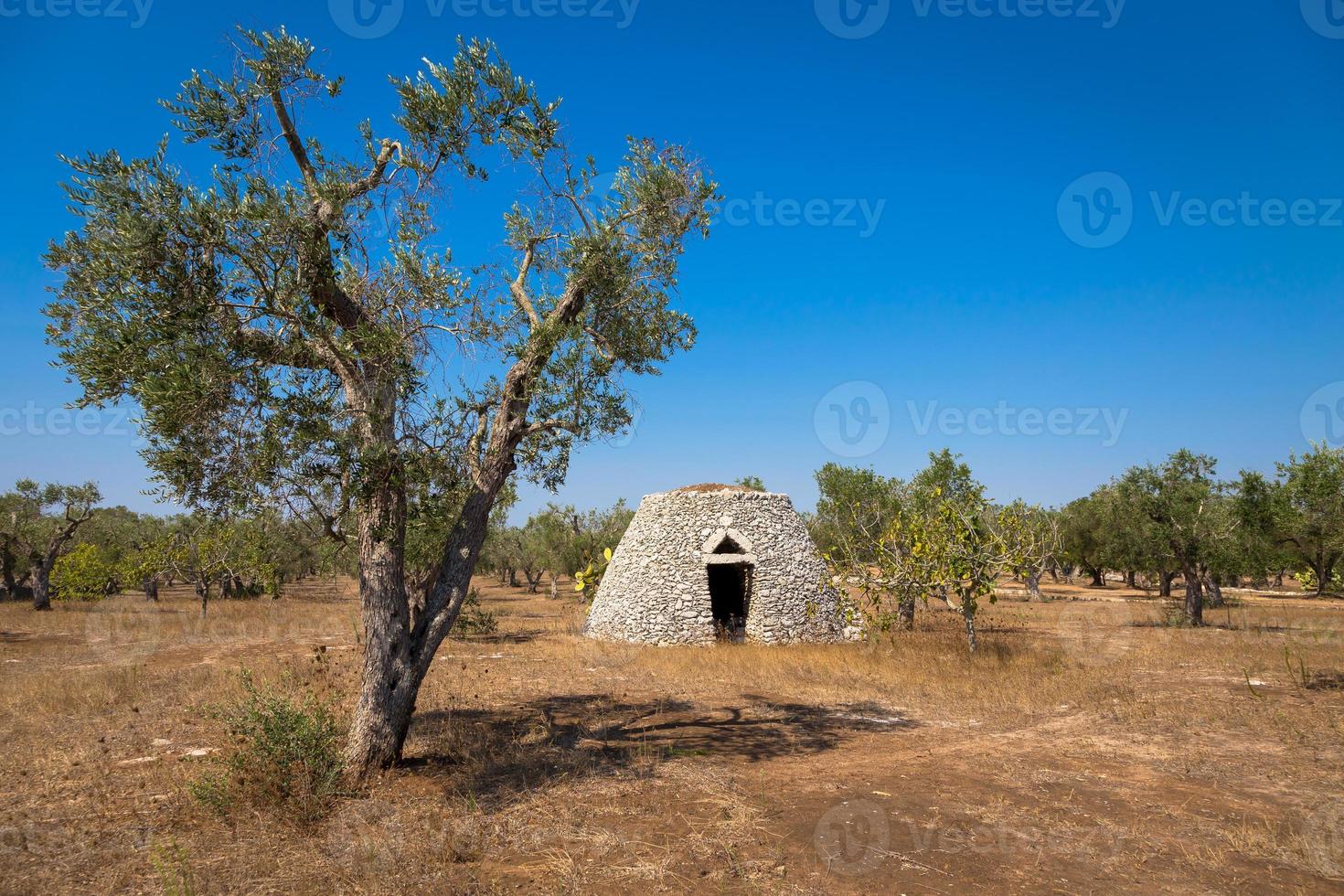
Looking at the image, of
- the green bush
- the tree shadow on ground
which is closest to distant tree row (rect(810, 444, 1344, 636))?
the tree shadow on ground

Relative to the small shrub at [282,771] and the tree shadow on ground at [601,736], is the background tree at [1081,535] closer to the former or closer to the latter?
the tree shadow on ground at [601,736]

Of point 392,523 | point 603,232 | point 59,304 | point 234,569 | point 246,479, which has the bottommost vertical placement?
point 234,569

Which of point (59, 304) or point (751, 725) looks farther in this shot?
point (751, 725)

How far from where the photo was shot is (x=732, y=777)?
9.06 metres

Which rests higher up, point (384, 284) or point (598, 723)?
point (384, 284)

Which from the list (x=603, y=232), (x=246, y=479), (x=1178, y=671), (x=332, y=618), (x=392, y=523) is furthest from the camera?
(x=332, y=618)

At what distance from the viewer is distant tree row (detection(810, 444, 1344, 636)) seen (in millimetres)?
15906

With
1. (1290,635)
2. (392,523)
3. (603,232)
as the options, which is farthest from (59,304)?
(1290,635)

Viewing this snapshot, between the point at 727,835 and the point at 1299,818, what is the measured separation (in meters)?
6.39

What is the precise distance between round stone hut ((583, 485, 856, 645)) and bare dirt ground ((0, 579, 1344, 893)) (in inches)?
109

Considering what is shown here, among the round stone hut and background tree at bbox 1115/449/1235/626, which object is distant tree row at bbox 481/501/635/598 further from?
background tree at bbox 1115/449/1235/626

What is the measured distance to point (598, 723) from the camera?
38.8 ft

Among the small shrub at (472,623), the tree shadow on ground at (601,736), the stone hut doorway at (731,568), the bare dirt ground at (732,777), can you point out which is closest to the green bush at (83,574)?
the bare dirt ground at (732,777)

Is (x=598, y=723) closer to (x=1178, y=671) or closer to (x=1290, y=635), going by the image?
(x=1178, y=671)
